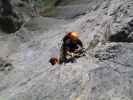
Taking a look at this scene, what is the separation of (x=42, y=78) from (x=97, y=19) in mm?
6247

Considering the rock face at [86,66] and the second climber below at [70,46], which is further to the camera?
the second climber below at [70,46]

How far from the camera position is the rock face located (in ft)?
32.7

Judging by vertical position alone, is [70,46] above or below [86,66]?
above

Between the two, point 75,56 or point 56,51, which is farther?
point 56,51

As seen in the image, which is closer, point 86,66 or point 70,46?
point 86,66

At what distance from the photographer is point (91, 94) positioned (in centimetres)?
966

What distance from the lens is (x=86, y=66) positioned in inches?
443

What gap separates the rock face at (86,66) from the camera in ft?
32.7

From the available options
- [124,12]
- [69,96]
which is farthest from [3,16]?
[69,96]

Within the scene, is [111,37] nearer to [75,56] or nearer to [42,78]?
[75,56]

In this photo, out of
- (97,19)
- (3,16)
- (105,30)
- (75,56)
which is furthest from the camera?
(3,16)

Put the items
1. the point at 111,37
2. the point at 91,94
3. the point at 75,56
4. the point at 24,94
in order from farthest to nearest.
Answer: the point at 111,37, the point at 75,56, the point at 24,94, the point at 91,94

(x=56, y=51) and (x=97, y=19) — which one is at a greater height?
(x=97, y=19)

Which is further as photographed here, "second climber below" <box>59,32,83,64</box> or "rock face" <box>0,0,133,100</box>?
"second climber below" <box>59,32,83,64</box>
